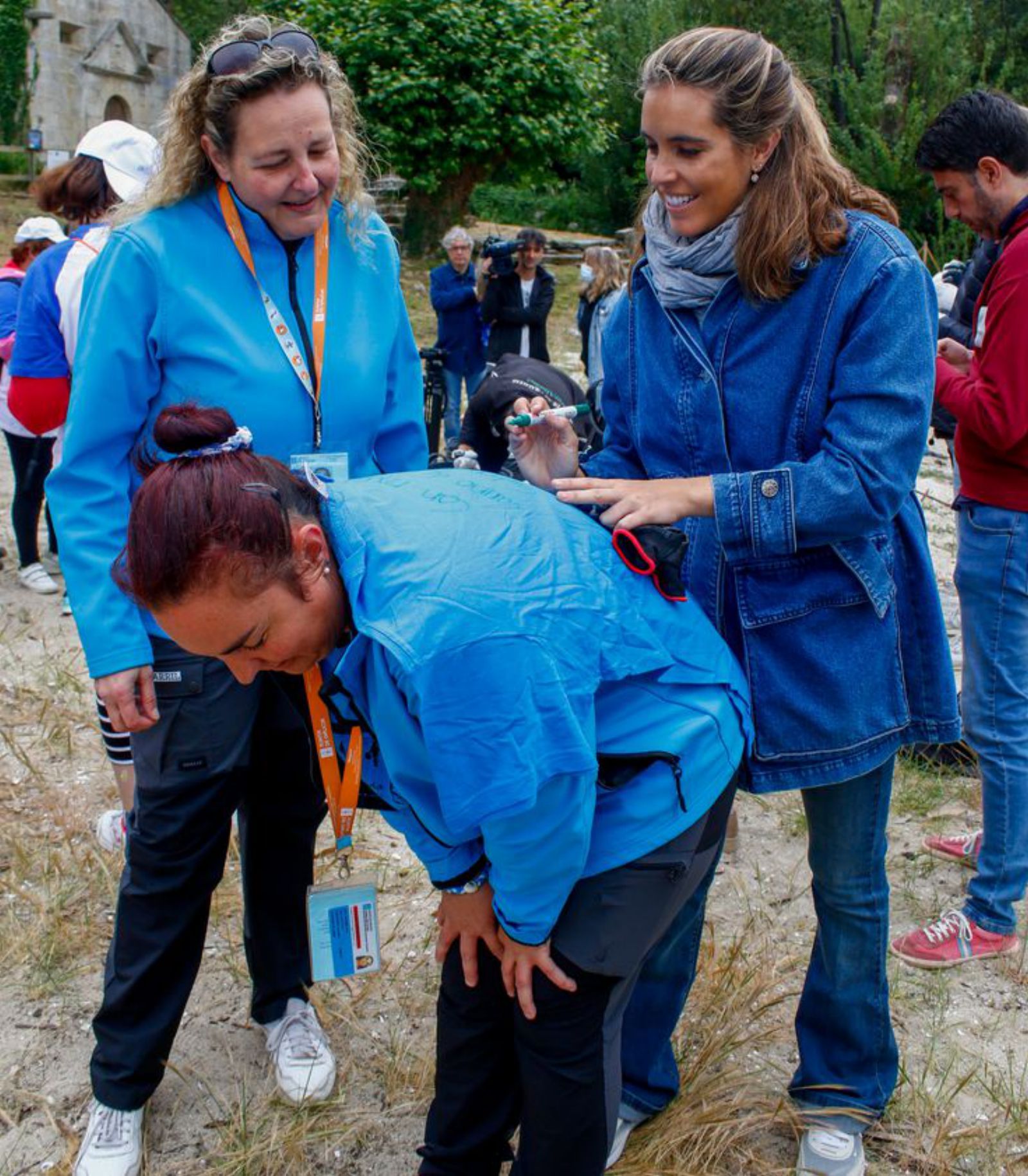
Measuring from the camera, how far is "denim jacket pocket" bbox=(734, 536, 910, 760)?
1.92 m

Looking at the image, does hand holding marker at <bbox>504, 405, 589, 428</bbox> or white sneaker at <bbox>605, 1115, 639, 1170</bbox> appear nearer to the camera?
hand holding marker at <bbox>504, 405, 589, 428</bbox>

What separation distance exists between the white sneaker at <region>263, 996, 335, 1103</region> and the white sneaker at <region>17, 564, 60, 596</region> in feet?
11.4

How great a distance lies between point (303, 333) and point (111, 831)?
73.9 inches

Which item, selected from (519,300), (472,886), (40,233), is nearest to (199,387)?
(472,886)

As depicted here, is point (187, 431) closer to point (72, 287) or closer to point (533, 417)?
point (533, 417)

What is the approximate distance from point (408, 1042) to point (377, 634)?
1554mm

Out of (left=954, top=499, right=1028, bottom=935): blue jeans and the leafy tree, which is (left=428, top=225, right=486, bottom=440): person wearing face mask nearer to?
(left=954, top=499, right=1028, bottom=935): blue jeans

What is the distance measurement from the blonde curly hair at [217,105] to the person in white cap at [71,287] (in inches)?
27.7

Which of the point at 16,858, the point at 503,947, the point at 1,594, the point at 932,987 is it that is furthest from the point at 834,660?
the point at 1,594

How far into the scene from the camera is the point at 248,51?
6.82 feet

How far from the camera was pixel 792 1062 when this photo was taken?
8.55 ft

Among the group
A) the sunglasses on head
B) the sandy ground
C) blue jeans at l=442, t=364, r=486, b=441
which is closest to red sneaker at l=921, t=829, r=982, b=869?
the sandy ground

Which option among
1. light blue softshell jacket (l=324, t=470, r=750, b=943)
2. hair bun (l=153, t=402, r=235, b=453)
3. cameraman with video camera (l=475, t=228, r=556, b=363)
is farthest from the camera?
cameraman with video camera (l=475, t=228, r=556, b=363)

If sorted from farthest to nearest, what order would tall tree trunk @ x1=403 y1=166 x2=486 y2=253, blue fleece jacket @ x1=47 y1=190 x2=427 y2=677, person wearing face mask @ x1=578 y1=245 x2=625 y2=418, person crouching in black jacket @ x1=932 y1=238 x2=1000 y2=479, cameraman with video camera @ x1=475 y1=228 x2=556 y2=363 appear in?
tall tree trunk @ x1=403 y1=166 x2=486 y2=253 → cameraman with video camera @ x1=475 y1=228 x2=556 y2=363 → person wearing face mask @ x1=578 y1=245 x2=625 y2=418 → person crouching in black jacket @ x1=932 y1=238 x2=1000 y2=479 → blue fleece jacket @ x1=47 y1=190 x2=427 y2=677
